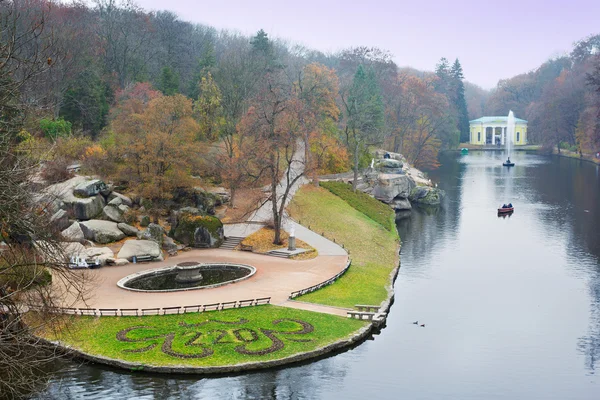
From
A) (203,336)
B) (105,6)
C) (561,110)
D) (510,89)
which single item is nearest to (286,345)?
(203,336)

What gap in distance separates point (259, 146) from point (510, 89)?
144m

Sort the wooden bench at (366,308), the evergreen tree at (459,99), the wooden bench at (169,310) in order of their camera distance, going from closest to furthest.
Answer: the wooden bench at (169,310) < the wooden bench at (366,308) < the evergreen tree at (459,99)

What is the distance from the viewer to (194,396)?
70.4ft

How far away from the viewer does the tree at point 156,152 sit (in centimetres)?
4200

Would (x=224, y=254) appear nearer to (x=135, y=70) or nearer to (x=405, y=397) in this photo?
(x=405, y=397)

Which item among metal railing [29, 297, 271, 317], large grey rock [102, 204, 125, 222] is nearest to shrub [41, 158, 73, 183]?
large grey rock [102, 204, 125, 222]

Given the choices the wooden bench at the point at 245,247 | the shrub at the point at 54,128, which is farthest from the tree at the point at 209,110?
the wooden bench at the point at 245,247

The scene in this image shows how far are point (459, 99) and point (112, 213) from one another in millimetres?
124100

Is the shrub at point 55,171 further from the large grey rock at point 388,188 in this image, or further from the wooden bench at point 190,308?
the large grey rock at point 388,188

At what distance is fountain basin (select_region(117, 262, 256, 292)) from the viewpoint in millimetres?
32500

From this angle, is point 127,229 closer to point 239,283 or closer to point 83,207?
point 83,207

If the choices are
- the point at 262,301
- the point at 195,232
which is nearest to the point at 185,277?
the point at 262,301

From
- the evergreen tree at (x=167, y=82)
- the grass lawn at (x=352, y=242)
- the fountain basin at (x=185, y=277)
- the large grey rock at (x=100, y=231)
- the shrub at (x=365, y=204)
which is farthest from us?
the evergreen tree at (x=167, y=82)

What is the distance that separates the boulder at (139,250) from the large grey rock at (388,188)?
3231 cm
